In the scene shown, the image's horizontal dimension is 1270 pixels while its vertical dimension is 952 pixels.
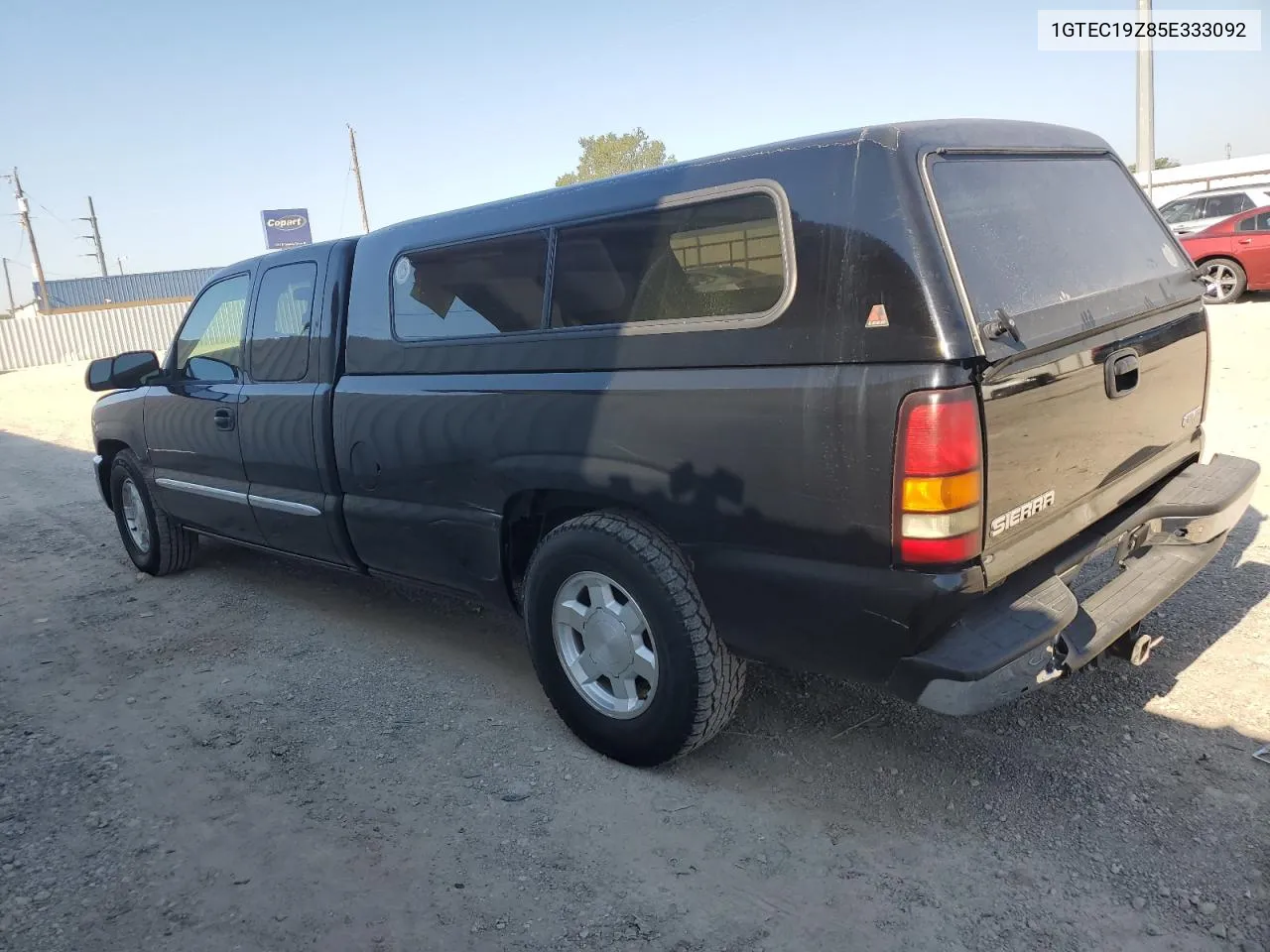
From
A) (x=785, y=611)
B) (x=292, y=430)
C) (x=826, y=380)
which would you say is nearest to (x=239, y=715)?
(x=292, y=430)

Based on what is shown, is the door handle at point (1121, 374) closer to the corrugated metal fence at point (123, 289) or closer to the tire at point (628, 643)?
the tire at point (628, 643)

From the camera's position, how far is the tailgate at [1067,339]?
240 centimetres

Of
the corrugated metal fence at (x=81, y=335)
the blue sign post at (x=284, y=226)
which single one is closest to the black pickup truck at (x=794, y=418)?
the corrugated metal fence at (x=81, y=335)

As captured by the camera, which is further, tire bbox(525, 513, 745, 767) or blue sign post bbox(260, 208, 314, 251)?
blue sign post bbox(260, 208, 314, 251)

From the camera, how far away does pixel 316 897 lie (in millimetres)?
2584

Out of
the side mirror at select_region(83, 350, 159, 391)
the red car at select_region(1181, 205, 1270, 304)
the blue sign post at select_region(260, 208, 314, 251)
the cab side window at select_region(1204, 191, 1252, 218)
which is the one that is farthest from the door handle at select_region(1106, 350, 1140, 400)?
the blue sign post at select_region(260, 208, 314, 251)

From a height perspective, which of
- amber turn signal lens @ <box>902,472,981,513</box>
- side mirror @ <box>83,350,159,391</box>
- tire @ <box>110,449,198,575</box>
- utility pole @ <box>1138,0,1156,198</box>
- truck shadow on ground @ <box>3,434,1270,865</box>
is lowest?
truck shadow on ground @ <box>3,434,1270,865</box>

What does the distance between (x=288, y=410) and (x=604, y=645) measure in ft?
6.90

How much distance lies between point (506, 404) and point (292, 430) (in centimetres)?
148

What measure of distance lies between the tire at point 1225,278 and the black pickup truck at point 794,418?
10.9 metres

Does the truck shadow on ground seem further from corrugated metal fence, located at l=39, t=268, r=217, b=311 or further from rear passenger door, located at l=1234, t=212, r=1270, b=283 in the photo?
corrugated metal fence, located at l=39, t=268, r=217, b=311

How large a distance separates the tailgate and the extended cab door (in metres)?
3.64

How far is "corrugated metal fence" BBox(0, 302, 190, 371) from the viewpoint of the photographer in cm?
2791

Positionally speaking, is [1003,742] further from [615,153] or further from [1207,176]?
[615,153]
